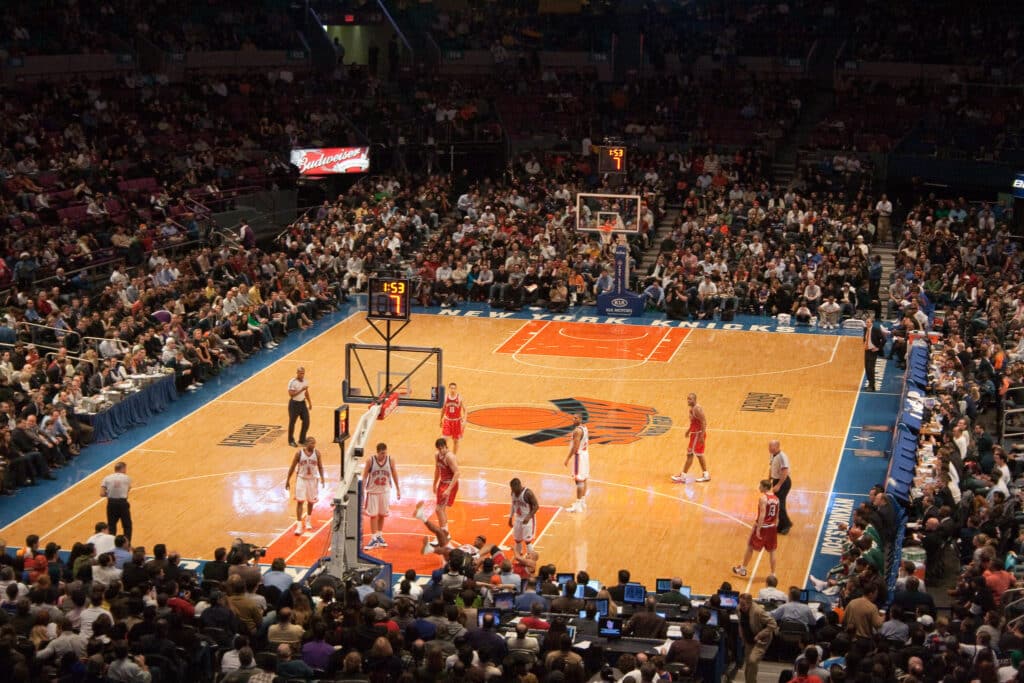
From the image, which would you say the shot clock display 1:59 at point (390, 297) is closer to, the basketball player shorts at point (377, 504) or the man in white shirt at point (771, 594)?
the basketball player shorts at point (377, 504)

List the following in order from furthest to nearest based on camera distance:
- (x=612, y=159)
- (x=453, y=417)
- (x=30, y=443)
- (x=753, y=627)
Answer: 1. (x=612, y=159)
2. (x=30, y=443)
3. (x=453, y=417)
4. (x=753, y=627)

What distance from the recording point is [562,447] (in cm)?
2548

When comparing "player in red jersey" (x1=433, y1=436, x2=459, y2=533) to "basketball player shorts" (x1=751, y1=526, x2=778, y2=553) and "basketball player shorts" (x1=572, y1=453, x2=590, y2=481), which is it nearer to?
"basketball player shorts" (x1=572, y1=453, x2=590, y2=481)

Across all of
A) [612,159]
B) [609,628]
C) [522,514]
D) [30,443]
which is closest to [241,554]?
[522,514]

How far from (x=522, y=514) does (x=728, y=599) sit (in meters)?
3.98

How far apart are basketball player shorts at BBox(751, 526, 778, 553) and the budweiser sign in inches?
1050

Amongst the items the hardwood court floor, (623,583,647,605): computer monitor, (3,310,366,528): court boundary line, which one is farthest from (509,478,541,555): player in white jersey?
(3,310,366,528): court boundary line

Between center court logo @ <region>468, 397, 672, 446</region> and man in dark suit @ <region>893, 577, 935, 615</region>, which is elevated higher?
man in dark suit @ <region>893, 577, 935, 615</region>

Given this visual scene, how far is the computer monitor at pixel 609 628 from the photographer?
49.2ft

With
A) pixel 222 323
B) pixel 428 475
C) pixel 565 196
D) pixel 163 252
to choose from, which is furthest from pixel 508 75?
pixel 428 475

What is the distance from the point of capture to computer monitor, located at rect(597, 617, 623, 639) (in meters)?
15.0

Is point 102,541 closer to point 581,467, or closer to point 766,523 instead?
point 581,467

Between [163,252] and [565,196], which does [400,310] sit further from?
[565,196]

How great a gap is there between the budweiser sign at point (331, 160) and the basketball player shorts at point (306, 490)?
922 inches
